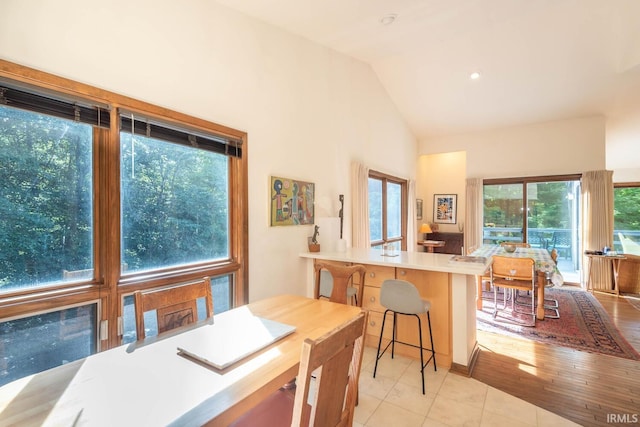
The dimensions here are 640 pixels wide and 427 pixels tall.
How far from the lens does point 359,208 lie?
428 centimetres

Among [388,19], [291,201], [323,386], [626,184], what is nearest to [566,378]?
[323,386]

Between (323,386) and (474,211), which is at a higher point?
(474,211)

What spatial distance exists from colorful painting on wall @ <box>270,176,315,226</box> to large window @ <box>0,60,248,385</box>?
2.65ft

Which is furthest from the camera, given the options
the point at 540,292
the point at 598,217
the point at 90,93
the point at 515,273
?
the point at 598,217

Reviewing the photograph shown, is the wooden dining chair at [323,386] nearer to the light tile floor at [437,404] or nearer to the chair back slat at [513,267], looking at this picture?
the light tile floor at [437,404]

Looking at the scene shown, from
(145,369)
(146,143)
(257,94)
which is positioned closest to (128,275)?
(146,143)

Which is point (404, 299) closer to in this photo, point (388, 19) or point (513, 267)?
point (513, 267)

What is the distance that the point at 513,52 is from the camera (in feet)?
13.2

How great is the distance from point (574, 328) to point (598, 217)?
2862 mm

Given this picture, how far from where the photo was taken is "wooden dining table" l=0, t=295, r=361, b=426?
2.80 feet

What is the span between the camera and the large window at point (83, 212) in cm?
158

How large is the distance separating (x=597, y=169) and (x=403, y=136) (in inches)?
133

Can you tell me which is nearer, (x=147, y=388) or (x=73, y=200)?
(x=147, y=388)

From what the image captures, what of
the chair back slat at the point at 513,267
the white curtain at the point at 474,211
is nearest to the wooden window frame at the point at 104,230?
the chair back slat at the point at 513,267
